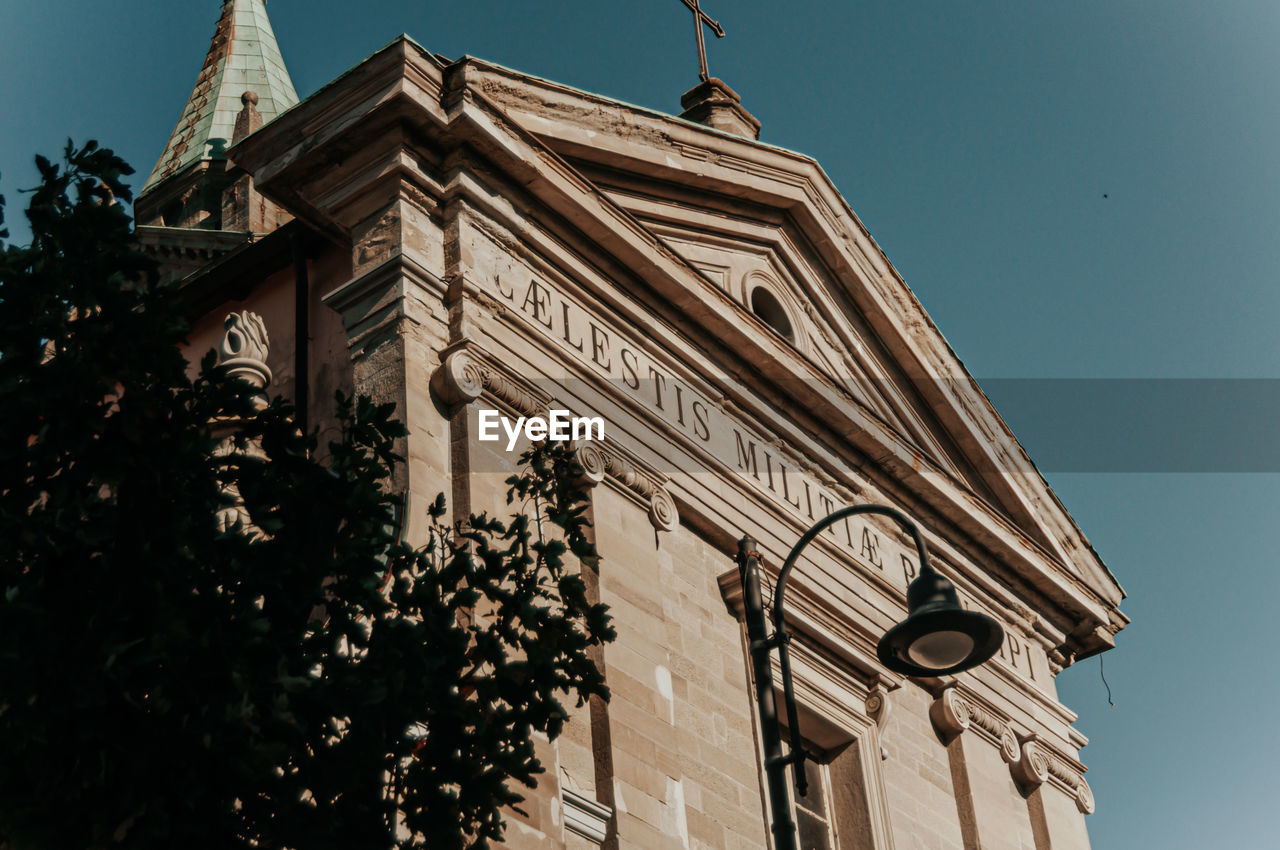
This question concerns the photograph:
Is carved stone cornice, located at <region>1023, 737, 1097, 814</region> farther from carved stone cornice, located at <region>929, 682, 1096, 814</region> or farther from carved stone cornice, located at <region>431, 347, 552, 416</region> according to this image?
carved stone cornice, located at <region>431, 347, 552, 416</region>

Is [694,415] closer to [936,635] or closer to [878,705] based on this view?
[878,705]

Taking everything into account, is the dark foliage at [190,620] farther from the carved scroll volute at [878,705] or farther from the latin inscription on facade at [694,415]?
the carved scroll volute at [878,705]

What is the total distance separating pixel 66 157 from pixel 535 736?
4948mm

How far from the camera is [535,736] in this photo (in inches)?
484

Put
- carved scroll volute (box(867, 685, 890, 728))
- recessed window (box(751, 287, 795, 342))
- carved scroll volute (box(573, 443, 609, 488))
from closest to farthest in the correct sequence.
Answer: carved scroll volute (box(573, 443, 609, 488)) → carved scroll volute (box(867, 685, 890, 728)) → recessed window (box(751, 287, 795, 342))

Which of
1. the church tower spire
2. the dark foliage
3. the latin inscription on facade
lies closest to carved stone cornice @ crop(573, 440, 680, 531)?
the latin inscription on facade

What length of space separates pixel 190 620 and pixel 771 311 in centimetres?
1091

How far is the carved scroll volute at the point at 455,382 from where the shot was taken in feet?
43.8

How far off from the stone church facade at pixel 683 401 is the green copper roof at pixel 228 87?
16.7m

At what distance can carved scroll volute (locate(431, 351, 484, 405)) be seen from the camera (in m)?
13.3

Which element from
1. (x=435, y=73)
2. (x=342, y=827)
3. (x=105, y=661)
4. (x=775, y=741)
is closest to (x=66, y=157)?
(x=105, y=661)

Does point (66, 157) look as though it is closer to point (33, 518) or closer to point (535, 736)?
point (33, 518)

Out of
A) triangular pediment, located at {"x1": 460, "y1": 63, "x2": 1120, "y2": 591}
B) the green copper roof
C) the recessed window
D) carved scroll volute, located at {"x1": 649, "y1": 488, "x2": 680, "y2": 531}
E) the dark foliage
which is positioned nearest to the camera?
the dark foliage

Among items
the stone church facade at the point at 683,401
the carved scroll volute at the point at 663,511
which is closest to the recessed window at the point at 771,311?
the stone church facade at the point at 683,401
